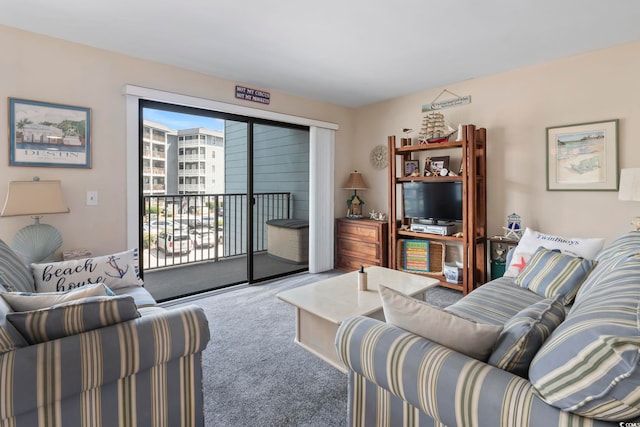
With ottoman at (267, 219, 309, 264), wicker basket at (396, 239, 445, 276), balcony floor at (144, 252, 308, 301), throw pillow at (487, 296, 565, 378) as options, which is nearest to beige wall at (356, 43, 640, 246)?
wicker basket at (396, 239, 445, 276)

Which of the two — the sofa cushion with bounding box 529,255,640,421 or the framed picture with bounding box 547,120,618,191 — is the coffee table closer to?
the sofa cushion with bounding box 529,255,640,421

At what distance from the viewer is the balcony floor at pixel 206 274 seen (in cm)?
382

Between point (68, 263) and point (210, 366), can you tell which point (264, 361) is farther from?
point (68, 263)

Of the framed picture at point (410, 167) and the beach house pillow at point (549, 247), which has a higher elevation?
the framed picture at point (410, 167)

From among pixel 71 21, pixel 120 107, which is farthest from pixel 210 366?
pixel 71 21

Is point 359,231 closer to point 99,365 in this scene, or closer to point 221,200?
point 221,200

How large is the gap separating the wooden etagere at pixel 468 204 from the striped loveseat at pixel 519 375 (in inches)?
80.9

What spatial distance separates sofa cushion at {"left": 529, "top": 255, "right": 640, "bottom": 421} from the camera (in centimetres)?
72

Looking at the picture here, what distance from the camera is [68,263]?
86.4 inches

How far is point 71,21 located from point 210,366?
269 cm

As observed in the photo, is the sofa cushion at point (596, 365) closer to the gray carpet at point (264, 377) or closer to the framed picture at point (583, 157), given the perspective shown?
the gray carpet at point (264, 377)

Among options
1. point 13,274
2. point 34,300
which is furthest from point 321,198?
point 34,300

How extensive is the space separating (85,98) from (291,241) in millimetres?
2902

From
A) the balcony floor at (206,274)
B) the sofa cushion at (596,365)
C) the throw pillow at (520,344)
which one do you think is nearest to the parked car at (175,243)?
the balcony floor at (206,274)
